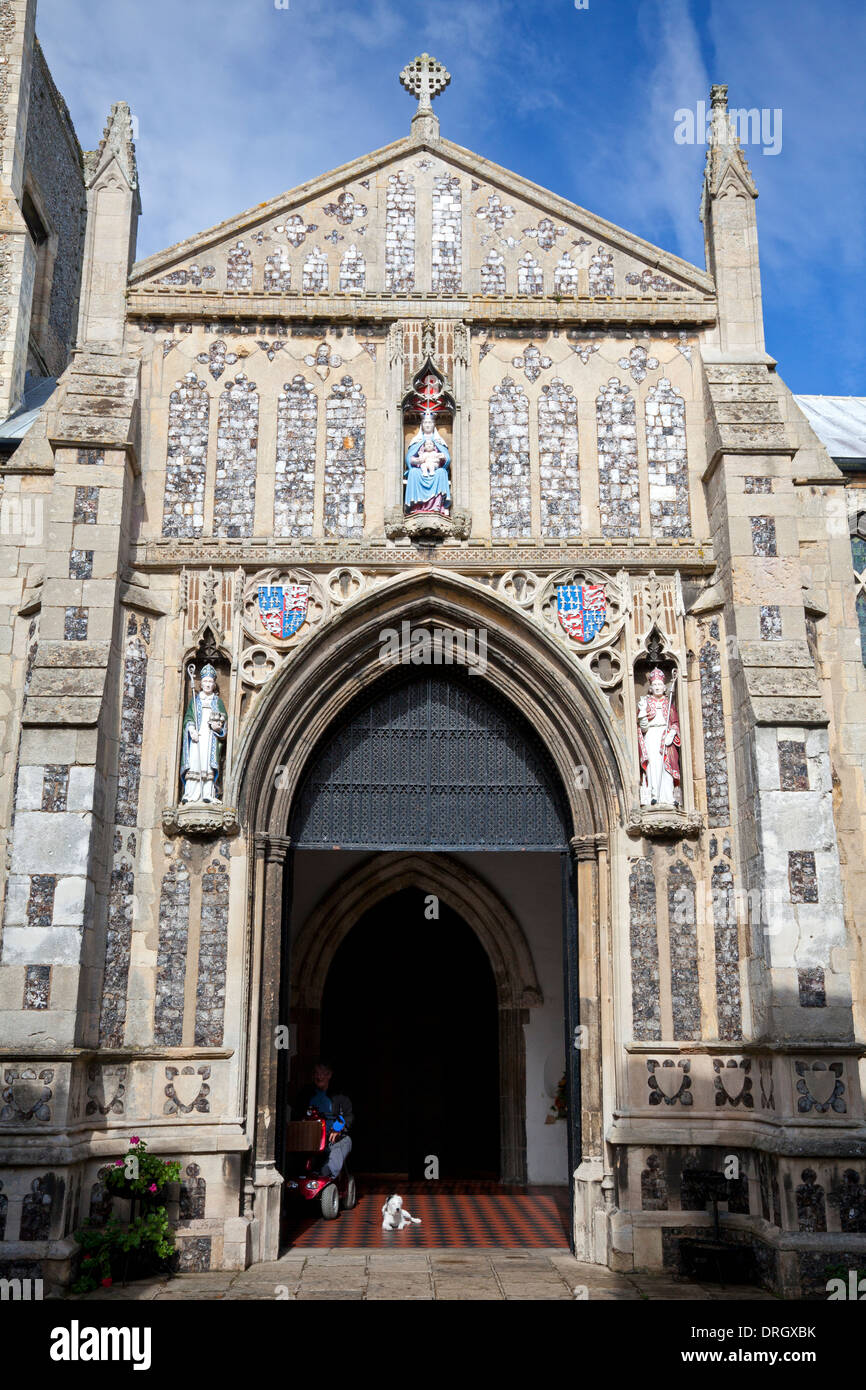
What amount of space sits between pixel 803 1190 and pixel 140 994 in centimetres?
586

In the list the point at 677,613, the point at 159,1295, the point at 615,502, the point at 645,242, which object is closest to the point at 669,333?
the point at 645,242

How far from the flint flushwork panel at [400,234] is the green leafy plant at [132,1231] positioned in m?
8.84

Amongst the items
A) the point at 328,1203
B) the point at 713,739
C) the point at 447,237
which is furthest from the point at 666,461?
the point at 328,1203

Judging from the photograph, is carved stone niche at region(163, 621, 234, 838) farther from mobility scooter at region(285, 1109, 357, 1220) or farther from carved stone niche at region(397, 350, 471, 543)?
mobility scooter at region(285, 1109, 357, 1220)

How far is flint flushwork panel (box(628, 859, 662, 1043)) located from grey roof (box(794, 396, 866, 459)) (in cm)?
563

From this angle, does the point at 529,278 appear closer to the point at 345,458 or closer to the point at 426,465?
the point at 426,465

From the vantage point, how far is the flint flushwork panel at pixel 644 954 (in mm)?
11445

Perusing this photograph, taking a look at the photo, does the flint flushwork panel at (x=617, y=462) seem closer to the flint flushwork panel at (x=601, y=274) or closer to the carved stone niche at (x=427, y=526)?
the flint flushwork panel at (x=601, y=274)

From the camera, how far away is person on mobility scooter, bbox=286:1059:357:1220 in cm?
1327

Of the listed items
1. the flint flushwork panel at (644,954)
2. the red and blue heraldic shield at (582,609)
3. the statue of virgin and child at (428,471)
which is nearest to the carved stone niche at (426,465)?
the statue of virgin and child at (428,471)

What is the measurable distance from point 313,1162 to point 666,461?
27.1 ft

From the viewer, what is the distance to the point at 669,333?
13328 millimetres

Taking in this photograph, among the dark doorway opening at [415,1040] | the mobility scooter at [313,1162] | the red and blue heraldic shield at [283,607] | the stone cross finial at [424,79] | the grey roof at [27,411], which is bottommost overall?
the mobility scooter at [313,1162]

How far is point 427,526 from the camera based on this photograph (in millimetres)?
12391
